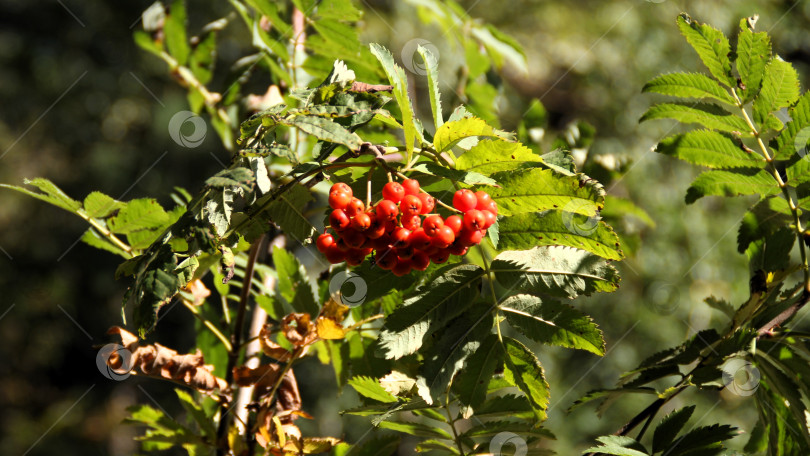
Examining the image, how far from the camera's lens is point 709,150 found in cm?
110

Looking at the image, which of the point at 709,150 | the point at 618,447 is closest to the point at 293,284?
the point at 618,447

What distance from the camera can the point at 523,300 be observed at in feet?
3.09

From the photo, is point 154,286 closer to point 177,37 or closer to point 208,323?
point 208,323

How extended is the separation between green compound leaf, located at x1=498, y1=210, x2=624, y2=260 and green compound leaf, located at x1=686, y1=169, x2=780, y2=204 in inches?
12.0

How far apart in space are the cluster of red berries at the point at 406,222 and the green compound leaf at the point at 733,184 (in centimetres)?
43

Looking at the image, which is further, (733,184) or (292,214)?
(733,184)

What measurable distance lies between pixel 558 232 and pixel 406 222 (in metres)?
0.21

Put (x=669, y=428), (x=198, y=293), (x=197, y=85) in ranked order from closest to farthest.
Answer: (x=669, y=428)
(x=198, y=293)
(x=197, y=85)

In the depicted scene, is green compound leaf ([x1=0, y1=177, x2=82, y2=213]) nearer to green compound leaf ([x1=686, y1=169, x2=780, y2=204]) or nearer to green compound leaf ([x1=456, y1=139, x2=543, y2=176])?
green compound leaf ([x1=456, y1=139, x2=543, y2=176])

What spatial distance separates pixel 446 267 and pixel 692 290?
3.64m

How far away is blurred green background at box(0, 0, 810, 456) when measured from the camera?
414 cm

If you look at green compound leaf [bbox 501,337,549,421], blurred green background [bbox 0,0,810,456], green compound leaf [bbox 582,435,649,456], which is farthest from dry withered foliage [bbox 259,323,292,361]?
blurred green background [bbox 0,0,810,456]

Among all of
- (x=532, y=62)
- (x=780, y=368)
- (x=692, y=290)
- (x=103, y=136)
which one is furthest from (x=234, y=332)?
(x=532, y=62)

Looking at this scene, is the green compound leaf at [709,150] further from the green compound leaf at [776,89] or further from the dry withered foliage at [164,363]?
the dry withered foliage at [164,363]
